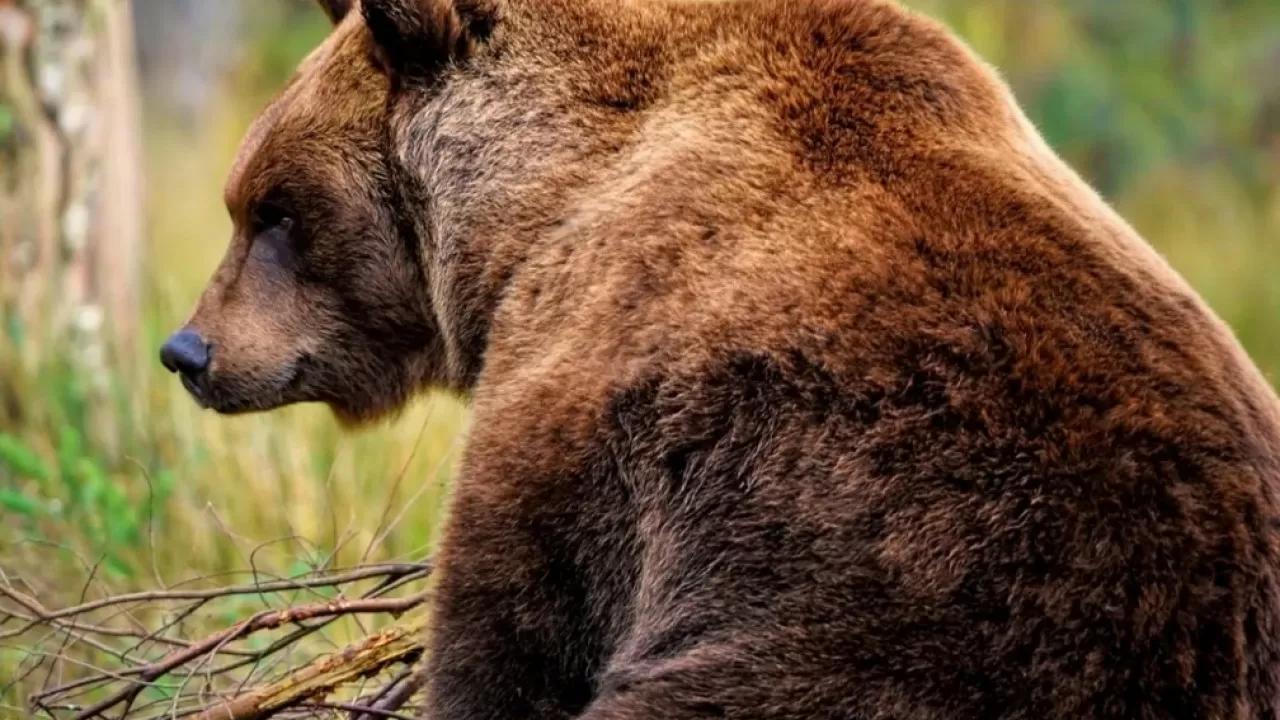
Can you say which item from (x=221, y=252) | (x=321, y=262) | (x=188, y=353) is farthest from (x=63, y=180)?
(x=321, y=262)

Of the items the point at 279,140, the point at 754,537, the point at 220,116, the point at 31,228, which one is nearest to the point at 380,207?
the point at 279,140

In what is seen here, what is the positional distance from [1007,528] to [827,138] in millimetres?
932

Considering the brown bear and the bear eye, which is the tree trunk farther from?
the brown bear

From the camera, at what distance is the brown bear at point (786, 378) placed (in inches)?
115

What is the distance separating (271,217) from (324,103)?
1.02ft

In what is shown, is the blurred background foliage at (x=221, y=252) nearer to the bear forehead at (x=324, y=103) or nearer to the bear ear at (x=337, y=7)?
the bear forehead at (x=324, y=103)

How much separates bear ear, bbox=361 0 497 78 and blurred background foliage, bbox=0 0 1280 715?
103cm

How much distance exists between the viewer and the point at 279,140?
4.20 m

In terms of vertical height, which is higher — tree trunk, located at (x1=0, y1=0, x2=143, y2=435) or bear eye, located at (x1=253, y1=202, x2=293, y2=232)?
bear eye, located at (x1=253, y1=202, x2=293, y2=232)

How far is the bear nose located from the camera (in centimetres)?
429

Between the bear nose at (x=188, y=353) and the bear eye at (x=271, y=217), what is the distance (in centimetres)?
32

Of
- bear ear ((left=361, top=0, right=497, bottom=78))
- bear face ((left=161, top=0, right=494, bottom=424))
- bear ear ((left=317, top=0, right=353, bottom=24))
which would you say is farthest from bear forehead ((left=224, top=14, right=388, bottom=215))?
bear ear ((left=317, top=0, right=353, bottom=24))

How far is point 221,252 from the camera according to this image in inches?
412

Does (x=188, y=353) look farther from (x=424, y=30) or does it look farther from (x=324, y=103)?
(x=424, y=30)
